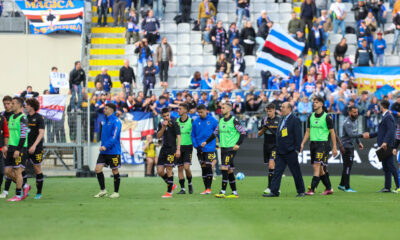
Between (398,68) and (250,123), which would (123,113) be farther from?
(398,68)

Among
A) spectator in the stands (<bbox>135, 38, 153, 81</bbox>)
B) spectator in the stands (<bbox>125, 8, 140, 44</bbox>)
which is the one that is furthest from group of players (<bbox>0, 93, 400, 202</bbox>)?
spectator in the stands (<bbox>125, 8, 140, 44</bbox>)

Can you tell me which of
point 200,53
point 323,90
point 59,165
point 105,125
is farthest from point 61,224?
point 200,53

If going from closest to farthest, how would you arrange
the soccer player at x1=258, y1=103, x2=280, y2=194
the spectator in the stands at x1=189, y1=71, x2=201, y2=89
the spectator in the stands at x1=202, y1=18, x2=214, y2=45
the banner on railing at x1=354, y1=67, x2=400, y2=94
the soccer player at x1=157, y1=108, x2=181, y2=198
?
1. the soccer player at x1=157, y1=108, x2=181, y2=198
2. the soccer player at x1=258, y1=103, x2=280, y2=194
3. the spectator in the stands at x1=189, y1=71, x2=201, y2=89
4. the banner on railing at x1=354, y1=67, x2=400, y2=94
5. the spectator in the stands at x1=202, y1=18, x2=214, y2=45

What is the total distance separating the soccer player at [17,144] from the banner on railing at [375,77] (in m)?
17.7

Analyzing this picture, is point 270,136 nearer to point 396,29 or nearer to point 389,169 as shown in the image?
point 389,169

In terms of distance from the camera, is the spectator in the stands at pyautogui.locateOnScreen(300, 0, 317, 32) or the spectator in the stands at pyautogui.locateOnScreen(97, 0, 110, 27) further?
the spectator in the stands at pyautogui.locateOnScreen(97, 0, 110, 27)

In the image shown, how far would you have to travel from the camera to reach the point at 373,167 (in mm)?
27156

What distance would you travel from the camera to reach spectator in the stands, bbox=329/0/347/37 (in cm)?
3412

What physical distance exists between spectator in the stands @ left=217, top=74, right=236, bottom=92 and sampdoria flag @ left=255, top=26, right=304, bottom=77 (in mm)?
1298

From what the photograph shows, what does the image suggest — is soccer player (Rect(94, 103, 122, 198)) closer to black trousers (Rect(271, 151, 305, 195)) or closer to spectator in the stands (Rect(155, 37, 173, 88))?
black trousers (Rect(271, 151, 305, 195))

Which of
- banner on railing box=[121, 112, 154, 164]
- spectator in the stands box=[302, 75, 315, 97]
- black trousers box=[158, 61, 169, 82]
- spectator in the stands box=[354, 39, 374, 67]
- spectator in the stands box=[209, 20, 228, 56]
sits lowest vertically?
banner on railing box=[121, 112, 154, 164]

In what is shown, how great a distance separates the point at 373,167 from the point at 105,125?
13067 mm

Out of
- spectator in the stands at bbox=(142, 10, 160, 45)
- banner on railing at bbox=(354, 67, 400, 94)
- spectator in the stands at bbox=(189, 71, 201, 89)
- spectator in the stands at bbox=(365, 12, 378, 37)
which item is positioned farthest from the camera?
spectator in the stands at bbox=(365, 12, 378, 37)

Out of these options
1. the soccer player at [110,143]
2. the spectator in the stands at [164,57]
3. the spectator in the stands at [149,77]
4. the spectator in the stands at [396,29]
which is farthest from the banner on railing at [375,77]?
the soccer player at [110,143]
